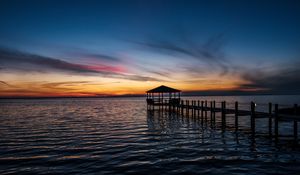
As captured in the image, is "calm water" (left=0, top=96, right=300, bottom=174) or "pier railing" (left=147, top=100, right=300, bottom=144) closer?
"calm water" (left=0, top=96, right=300, bottom=174)

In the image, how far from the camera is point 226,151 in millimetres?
12445

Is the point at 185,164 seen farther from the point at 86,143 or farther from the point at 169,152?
the point at 86,143

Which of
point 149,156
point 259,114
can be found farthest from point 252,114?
point 149,156

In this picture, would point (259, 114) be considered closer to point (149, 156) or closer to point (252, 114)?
point (252, 114)

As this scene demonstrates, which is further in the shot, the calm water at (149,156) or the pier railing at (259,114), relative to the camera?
the pier railing at (259,114)

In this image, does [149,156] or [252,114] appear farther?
[252,114]

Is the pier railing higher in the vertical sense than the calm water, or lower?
higher

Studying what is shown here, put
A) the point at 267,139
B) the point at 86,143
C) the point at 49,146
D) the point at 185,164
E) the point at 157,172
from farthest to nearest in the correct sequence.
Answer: the point at 267,139 → the point at 86,143 → the point at 49,146 → the point at 185,164 → the point at 157,172

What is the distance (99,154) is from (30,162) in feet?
10.0

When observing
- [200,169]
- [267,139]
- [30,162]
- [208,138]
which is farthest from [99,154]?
[267,139]

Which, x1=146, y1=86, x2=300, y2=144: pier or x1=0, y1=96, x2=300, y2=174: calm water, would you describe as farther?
x1=146, y1=86, x2=300, y2=144: pier

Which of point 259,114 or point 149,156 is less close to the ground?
point 259,114

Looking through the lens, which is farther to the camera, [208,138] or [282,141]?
[208,138]

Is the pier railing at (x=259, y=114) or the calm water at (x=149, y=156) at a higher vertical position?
the pier railing at (x=259, y=114)
